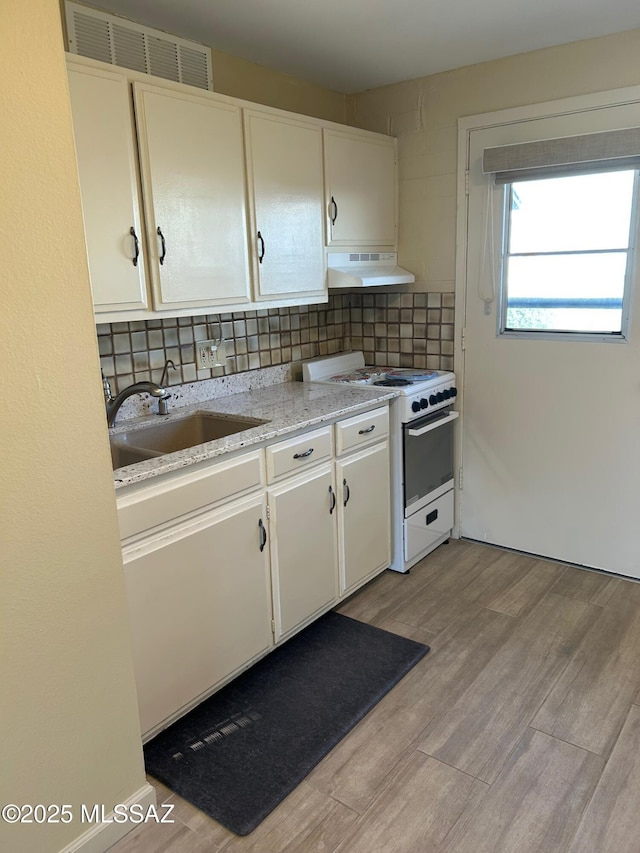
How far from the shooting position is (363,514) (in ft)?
9.64

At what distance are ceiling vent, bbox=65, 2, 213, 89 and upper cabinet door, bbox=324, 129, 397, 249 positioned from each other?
633 millimetres

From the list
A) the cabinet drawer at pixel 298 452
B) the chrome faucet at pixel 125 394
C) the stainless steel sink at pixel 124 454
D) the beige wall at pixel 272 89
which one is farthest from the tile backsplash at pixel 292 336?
the beige wall at pixel 272 89

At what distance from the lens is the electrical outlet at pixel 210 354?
287 centimetres

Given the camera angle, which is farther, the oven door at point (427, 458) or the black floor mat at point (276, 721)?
the oven door at point (427, 458)

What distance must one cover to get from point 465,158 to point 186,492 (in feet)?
7.34

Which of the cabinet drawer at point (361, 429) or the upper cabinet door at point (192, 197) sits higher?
the upper cabinet door at point (192, 197)

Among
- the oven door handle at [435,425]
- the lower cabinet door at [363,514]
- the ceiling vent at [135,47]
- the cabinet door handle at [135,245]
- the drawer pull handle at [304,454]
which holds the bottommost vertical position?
the lower cabinet door at [363,514]

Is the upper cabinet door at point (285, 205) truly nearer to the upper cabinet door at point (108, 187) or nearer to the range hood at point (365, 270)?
the range hood at point (365, 270)

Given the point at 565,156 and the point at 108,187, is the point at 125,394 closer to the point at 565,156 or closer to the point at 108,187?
the point at 108,187

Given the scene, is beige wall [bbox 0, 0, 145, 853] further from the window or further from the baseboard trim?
the window

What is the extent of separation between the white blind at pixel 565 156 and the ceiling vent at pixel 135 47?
4.51 ft

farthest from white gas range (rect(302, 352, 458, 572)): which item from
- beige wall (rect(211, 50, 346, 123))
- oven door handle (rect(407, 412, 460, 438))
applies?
beige wall (rect(211, 50, 346, 123))

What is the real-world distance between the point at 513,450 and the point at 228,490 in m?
1.75

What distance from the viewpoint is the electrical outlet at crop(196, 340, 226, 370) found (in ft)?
9.42
